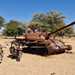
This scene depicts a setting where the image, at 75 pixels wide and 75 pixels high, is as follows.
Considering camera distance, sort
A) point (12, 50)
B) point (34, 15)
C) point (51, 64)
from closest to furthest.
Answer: point (51, 64) < point (12, 50) < point (34, 15)

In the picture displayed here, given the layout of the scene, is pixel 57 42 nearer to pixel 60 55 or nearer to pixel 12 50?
pixel 60 55

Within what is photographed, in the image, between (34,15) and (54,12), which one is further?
(34,15)

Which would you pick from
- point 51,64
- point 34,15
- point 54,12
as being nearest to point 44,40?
point 51,64

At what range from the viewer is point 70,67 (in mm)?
13727

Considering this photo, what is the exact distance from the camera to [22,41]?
19766 mm

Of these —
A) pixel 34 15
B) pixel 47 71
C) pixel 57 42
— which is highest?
pixel 34 15

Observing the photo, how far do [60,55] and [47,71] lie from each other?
240 inches

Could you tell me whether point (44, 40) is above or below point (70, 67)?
above

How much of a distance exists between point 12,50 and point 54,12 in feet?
157

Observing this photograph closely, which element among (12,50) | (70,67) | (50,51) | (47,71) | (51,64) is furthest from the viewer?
(50,51)

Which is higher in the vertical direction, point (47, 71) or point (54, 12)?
point (54, 12)

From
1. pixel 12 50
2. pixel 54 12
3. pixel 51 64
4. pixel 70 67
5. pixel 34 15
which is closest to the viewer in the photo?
pixel 70 67

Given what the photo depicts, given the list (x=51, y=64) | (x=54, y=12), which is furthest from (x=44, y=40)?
(x=54, y=12)

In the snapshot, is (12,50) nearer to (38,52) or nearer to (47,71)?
(38,52)
